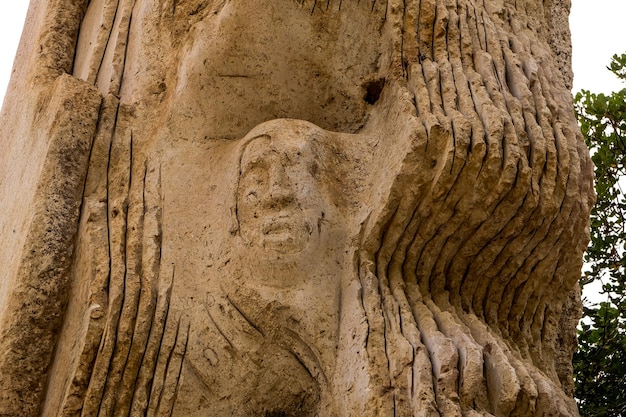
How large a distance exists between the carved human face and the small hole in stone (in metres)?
0.33

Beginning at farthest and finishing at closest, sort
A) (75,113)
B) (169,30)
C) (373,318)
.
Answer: (169,30)
(75,113)
(373,318)

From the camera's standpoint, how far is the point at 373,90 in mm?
3133

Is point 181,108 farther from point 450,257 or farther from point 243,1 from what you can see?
point 450,257

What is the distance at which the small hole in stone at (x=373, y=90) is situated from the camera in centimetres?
310

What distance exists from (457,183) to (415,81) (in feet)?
1.13

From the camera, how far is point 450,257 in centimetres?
281

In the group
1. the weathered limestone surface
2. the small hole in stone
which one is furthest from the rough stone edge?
the small hole in stone

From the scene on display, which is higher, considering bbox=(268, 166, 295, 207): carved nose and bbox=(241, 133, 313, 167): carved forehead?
bbox=(241, 133, 313, 167): carved forehead

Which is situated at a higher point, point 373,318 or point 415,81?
point 415,81

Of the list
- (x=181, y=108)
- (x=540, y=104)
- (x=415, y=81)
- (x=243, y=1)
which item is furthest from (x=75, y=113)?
(x=540, y=104)

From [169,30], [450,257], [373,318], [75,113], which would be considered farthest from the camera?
[169,30]

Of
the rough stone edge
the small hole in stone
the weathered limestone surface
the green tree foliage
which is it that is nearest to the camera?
the weathered limestone surface

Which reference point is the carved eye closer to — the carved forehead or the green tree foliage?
the carved forehead

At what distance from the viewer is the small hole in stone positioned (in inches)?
122
